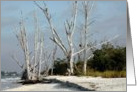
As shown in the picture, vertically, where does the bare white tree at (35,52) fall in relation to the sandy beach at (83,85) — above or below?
above

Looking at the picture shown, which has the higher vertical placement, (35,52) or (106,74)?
(35,52)

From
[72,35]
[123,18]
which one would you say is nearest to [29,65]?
[72,35]

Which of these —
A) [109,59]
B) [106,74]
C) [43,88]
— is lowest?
[43,88]

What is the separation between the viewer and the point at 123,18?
19.1 feet

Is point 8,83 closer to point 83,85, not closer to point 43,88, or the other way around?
point 43,88

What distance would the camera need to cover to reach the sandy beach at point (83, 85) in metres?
5.81

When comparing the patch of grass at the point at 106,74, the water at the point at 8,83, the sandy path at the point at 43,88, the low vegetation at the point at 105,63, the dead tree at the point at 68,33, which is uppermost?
the dead tree at the point at 68,33

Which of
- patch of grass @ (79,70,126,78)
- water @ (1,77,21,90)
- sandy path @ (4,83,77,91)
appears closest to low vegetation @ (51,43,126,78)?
patch of grass @ (79,70,126,78)

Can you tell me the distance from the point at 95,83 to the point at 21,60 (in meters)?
0.70

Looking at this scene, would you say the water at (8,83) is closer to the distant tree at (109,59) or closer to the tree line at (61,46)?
the tree line at (61,46)

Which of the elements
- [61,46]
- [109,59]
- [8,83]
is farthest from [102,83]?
[8,83]

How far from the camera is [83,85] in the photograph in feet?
19.1

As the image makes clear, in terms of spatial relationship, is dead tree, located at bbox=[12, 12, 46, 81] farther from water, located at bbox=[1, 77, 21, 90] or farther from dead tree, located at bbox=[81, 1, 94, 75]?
dead tree, located at bbox=[81, 1, 94, 75]

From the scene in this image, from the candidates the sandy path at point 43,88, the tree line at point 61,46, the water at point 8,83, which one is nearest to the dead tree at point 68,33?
the tree line at point 61,46
